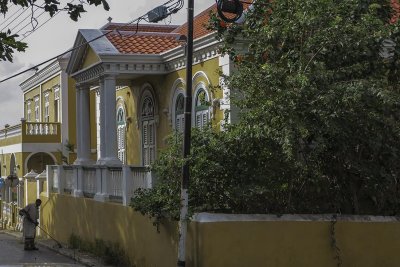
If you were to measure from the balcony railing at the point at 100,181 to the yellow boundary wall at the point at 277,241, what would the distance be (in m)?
1.14

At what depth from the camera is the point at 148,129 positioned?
69.5 ft

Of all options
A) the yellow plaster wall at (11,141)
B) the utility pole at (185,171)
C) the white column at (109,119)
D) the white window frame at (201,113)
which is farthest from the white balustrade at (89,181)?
the yellow plaster wall at (11,141)

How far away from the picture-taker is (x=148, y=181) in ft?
43.1

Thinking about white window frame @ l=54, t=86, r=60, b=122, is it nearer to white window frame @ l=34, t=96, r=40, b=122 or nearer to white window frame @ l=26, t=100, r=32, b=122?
white window frame @ l=34, t=96, r=40, b=122

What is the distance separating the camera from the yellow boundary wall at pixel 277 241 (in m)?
10.8

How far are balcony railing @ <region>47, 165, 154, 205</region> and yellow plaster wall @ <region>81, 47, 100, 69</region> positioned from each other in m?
2.83

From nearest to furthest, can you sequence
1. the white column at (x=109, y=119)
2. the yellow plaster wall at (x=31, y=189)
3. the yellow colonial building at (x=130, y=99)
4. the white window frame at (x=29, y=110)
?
the yellow colonial building at (x=130, y=99), the white column at (x=109, y=119), the yellow plaster wall at (x=31, y=189), the white window frame at (x=29, y=110)

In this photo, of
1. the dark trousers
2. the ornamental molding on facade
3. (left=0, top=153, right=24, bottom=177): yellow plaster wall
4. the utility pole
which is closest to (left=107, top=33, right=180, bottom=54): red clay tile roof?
the dark trousers

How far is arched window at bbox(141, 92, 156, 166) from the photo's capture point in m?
20.7

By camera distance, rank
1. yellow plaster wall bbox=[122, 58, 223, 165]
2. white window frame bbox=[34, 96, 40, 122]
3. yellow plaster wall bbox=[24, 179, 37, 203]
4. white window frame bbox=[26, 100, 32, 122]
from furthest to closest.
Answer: white window frame bbox=[26, 100, 32, 122], white window frame bbox=[34, 96, 40, 122], yellow plaster wall bbox=[24, 179, 37, 203], yellow plaster wall bbox=[122, 58, 223, 165]

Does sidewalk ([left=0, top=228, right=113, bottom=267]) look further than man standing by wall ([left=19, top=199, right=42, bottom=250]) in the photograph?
No

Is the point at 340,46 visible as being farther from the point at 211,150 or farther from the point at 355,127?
the point at 211,150

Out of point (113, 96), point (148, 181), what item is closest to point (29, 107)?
point (113, 96)

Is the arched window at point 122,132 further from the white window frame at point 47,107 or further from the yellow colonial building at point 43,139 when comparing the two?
the white window frame at point 47,107
